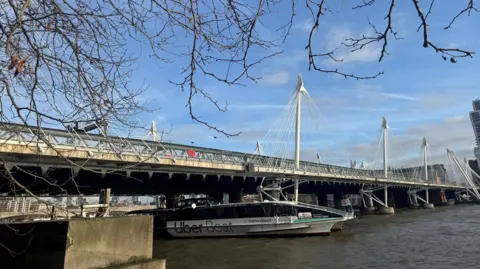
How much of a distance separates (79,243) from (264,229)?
30037 mm

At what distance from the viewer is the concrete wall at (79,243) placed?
6281mm

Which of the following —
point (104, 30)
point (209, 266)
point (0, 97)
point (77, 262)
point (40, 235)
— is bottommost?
point (209, 266)

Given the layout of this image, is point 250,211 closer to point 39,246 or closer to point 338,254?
A: point 338,254

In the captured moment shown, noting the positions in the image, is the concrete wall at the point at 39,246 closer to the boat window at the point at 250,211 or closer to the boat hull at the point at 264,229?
the boat hull at the point at 264,229

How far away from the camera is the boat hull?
35.0 meters

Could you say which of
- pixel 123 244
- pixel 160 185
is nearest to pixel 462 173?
pixel 160 185

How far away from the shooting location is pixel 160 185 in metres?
42.8

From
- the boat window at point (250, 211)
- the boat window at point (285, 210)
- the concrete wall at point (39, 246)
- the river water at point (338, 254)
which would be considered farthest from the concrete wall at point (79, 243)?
the boat window at point (250, 211)

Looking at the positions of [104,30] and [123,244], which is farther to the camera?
[123,244]

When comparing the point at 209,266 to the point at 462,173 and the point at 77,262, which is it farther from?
the point at 462,173

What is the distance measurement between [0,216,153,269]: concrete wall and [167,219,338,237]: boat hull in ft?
94.5

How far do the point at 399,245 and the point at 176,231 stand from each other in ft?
71.8

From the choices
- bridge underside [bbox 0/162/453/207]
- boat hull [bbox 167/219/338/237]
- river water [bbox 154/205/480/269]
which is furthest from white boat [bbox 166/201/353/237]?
bridge underside [bbox 0/162/453/207]

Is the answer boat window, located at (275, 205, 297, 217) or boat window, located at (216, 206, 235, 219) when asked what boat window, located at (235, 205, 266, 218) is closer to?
boat window, located at (216, 206, 235, 219)
